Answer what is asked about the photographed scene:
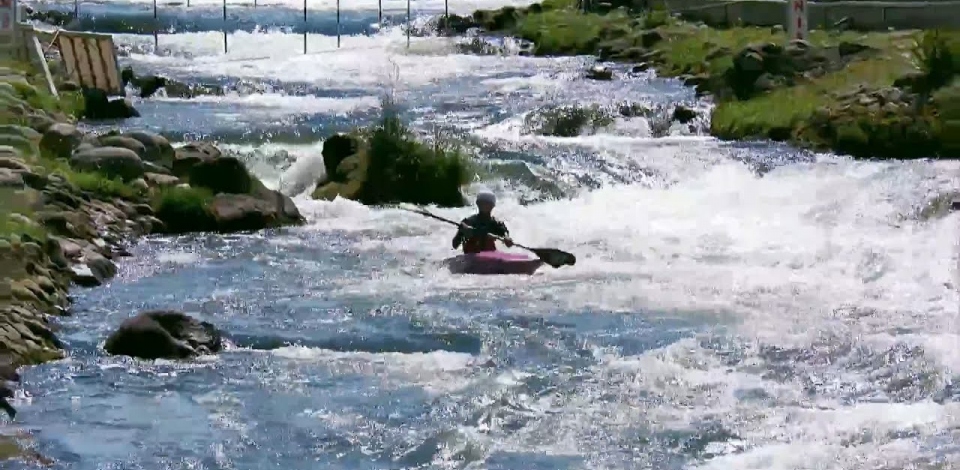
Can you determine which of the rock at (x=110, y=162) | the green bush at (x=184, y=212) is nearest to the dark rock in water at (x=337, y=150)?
the rock at (x=110, y=162)

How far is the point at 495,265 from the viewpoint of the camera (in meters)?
14.2

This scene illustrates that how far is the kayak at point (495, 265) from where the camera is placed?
14.2 metres

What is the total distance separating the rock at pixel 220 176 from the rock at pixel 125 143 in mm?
773

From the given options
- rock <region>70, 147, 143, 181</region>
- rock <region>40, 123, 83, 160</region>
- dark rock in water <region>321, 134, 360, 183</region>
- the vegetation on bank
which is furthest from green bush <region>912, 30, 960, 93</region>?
rock <region>40, 123, 83, 160</region>

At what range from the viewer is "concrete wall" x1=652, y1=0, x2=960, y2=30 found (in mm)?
31250

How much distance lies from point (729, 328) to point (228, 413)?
3874 mm

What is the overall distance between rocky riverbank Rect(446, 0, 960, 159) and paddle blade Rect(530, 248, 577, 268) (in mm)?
7290

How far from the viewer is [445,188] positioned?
18047 millimetres

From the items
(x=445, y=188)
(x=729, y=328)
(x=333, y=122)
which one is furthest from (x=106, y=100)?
(x=729, y=328)

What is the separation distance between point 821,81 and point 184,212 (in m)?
11.0

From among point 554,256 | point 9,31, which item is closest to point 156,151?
point 554,256

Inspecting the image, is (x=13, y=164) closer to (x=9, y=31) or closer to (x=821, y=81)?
(x=9, y=31)

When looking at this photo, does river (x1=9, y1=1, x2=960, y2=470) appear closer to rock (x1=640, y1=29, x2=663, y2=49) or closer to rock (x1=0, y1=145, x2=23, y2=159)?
rock (x1=0, y1=145, x2=23, y2=159)

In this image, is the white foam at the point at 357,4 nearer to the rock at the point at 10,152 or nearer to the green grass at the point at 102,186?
the green grass at the point at 102,186
